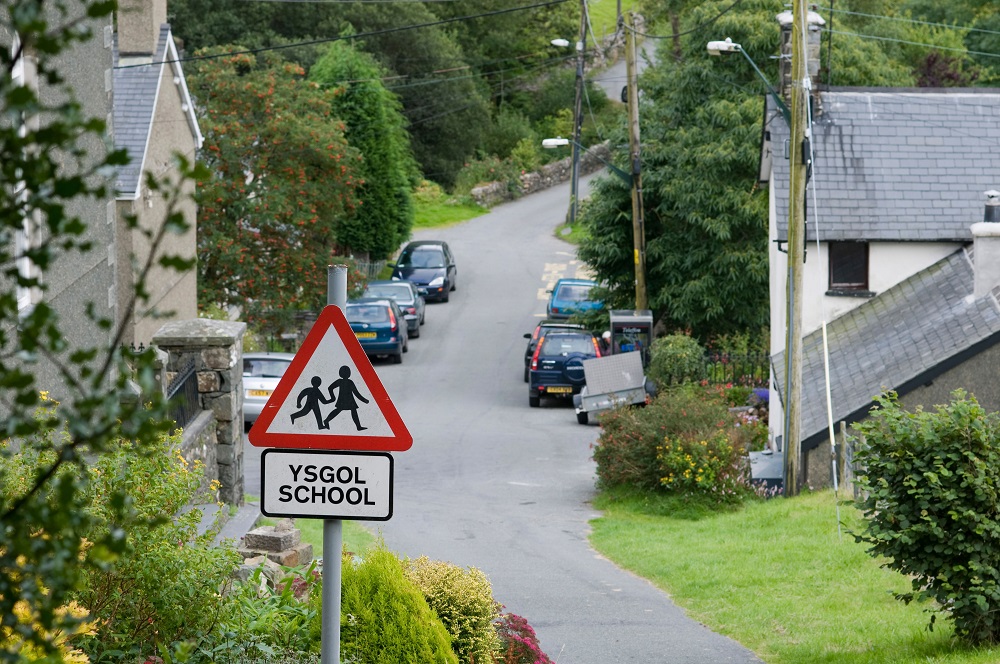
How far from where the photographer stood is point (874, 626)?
10.3 metres

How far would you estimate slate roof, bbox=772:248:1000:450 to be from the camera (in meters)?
18.2

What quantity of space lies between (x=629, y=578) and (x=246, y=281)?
17.7 meters

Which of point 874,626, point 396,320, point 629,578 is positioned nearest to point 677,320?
point 396,320

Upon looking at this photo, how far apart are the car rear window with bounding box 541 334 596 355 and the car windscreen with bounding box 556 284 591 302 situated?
7614 mm

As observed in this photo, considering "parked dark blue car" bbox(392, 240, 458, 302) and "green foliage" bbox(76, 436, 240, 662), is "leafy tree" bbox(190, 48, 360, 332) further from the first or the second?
"green foliage" bbox(76, 436, 240, 662)

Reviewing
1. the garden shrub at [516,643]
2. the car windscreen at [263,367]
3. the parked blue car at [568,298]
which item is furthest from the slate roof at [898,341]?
the parked blue car at [568,298]

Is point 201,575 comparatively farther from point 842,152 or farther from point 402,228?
point 402,228

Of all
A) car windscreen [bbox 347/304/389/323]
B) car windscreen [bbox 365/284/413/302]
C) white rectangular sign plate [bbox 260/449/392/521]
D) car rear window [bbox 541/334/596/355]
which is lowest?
car rear window [bbox 541/334/596/355]

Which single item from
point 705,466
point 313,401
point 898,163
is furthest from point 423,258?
point 313,401

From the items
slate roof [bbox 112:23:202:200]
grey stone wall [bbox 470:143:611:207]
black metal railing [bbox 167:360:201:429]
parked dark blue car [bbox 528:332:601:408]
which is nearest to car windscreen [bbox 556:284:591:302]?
parked dark blue car [bbox 528:332:601:408]

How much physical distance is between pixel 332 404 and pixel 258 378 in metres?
19.9

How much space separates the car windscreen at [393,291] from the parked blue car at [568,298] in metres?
4.34

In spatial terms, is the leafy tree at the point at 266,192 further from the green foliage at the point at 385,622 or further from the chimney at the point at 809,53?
the green foliage at the point at 385,622

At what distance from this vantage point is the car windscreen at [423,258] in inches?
1686
